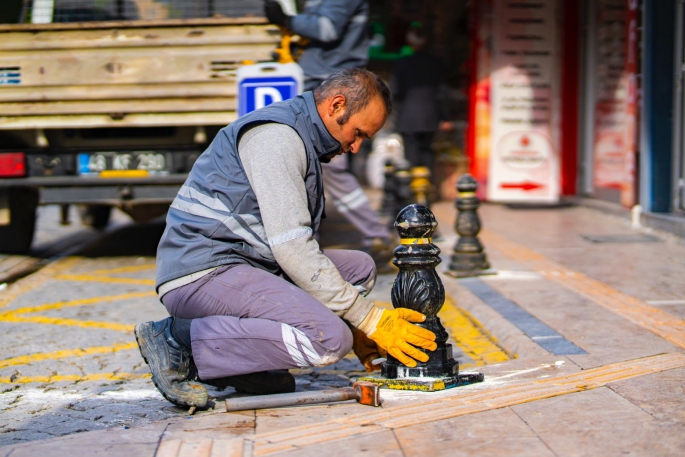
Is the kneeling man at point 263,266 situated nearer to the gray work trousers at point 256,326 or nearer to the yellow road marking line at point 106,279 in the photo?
the gray work trousers at point 256,326

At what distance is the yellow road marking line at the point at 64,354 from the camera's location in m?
4.77

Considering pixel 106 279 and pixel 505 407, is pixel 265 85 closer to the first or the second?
pixel 106 279

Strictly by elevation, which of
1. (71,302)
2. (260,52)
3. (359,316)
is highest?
(260,52)

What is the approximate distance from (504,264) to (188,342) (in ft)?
13.1

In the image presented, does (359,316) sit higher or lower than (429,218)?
lower

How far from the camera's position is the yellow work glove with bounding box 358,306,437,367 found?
369cm

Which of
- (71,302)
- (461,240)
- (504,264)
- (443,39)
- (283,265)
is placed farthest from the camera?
(443,39)

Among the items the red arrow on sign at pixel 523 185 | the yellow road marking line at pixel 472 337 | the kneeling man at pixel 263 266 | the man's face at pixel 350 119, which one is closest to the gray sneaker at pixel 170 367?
the kneeling man at pixel 263 266

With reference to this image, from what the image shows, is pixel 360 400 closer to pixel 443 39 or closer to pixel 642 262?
pixel 642 262

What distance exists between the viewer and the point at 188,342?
12.4 ft

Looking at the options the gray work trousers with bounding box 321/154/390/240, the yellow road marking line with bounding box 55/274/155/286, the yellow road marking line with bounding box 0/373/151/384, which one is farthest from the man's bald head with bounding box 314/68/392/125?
the yellow road marking line with bounding box 55/274/155/286

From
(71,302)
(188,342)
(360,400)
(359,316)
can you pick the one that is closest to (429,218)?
(359,316)

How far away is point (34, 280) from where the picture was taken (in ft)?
23.9

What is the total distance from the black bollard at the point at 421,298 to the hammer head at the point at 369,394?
251 millimetres
